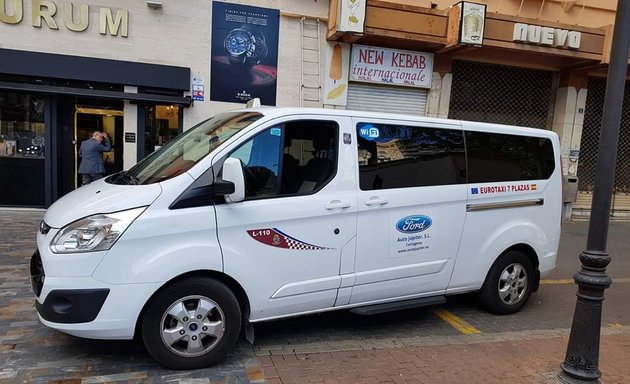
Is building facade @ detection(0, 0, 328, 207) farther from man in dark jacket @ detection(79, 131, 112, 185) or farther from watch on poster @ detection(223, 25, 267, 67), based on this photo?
man in dark jacket @ detection(79, 131, 112, 185)

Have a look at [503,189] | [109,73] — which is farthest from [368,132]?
[109,73]

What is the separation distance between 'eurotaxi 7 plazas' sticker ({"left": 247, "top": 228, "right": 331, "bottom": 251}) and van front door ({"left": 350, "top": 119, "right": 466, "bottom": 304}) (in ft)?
1.75

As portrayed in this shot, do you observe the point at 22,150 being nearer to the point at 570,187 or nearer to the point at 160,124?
the point at 160,124

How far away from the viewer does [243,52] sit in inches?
411

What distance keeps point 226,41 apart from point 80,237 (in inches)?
303

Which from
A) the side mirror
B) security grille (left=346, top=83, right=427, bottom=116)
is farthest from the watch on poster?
the side mirror

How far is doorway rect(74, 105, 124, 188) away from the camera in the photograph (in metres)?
→ 10.2

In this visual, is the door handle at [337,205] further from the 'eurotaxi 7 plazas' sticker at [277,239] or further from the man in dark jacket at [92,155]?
the man in dark jacket at [92,155]

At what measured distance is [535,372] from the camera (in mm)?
3994

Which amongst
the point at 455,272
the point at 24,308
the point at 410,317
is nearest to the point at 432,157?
the point at 455,272

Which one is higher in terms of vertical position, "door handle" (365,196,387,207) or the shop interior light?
the shop interior light

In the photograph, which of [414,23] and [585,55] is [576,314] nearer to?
[414,23]

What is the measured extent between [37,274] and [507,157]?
4.36 metres

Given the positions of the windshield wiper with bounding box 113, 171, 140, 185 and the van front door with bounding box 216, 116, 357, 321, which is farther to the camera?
the windshield wiper with bounding box 113, 171, 140, 185
